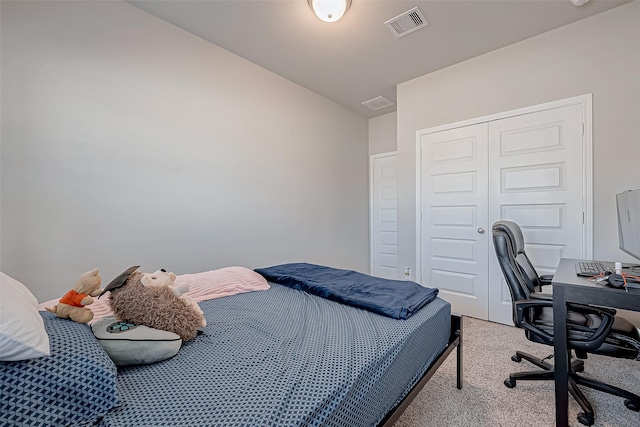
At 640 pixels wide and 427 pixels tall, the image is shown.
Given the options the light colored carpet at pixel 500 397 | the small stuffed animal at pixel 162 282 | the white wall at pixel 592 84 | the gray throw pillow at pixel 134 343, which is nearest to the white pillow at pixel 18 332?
the gray throw pillow at pixel 134 343

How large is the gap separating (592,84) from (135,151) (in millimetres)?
3956

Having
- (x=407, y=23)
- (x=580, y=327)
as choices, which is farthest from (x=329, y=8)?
(x=580, y=327)

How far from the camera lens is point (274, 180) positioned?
3270mm

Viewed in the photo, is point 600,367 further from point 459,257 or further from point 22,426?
point 22,426

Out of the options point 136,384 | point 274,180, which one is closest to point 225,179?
point 274,180

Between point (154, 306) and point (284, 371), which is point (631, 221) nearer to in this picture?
point (284, 371)

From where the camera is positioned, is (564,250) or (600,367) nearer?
(600,367)

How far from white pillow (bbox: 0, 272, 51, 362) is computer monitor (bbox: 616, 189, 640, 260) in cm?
257

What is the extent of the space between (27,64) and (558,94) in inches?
167

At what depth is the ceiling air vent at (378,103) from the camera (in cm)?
395

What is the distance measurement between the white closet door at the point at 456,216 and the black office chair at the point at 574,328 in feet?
3.64

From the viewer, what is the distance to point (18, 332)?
62cm

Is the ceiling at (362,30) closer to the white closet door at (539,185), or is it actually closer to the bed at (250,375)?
the white closet door at (539,185)

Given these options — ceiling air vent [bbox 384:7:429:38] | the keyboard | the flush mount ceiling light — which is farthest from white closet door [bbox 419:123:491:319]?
the flush mount ceiling light
